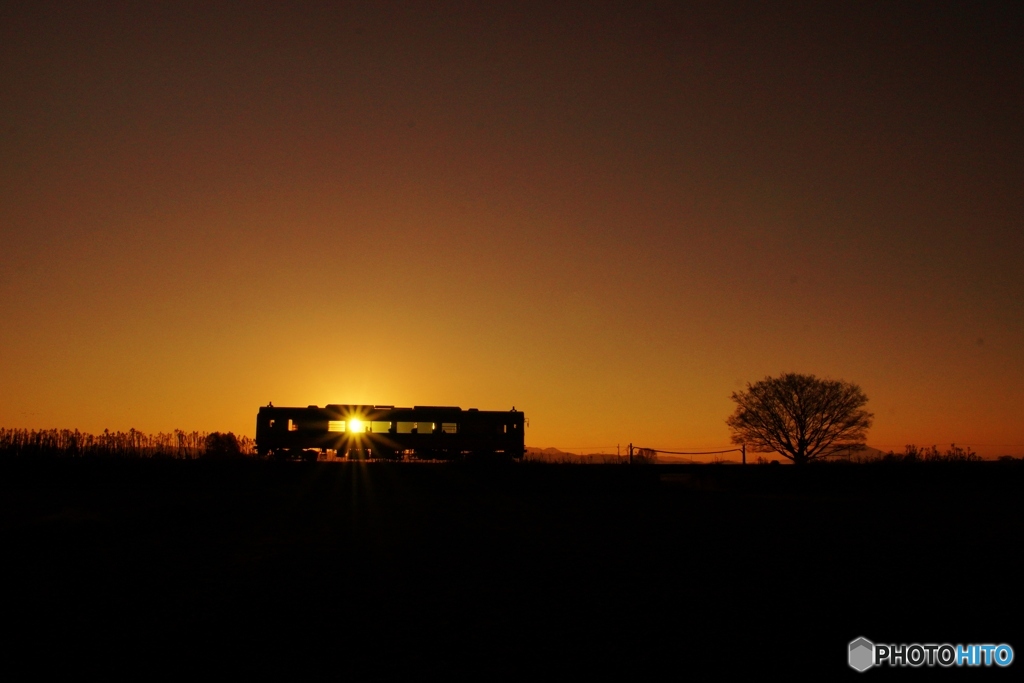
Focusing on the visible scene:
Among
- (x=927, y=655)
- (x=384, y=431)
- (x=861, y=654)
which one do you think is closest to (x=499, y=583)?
(x=861, y=654)

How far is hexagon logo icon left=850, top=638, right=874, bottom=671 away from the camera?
6436 mm

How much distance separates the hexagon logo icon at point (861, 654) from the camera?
644 cm

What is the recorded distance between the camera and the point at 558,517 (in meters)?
15.8

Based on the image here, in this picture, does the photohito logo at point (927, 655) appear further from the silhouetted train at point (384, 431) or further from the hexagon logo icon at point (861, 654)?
the silhouetted train at point (384, 431)

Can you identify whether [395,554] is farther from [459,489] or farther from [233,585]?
[459,489]

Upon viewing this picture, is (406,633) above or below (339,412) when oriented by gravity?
below

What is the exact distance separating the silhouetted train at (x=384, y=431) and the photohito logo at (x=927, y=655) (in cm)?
3631

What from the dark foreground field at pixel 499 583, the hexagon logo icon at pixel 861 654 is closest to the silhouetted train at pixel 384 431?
the dark foreground field at pixel 499 583

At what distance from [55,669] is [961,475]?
2571cm

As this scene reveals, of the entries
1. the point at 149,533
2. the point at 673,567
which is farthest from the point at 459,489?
the point at 673,567

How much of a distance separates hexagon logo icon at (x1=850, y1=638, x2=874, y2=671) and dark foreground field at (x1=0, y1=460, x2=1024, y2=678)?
0.31 feet

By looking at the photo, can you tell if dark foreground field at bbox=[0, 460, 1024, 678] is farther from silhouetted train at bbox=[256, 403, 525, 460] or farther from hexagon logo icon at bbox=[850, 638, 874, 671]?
silhouetted train at bbox=[256, 403, 525, 460]

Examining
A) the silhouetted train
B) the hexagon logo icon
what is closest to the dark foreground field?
the hexagon logo icon

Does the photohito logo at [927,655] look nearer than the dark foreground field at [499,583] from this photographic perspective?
Yes
